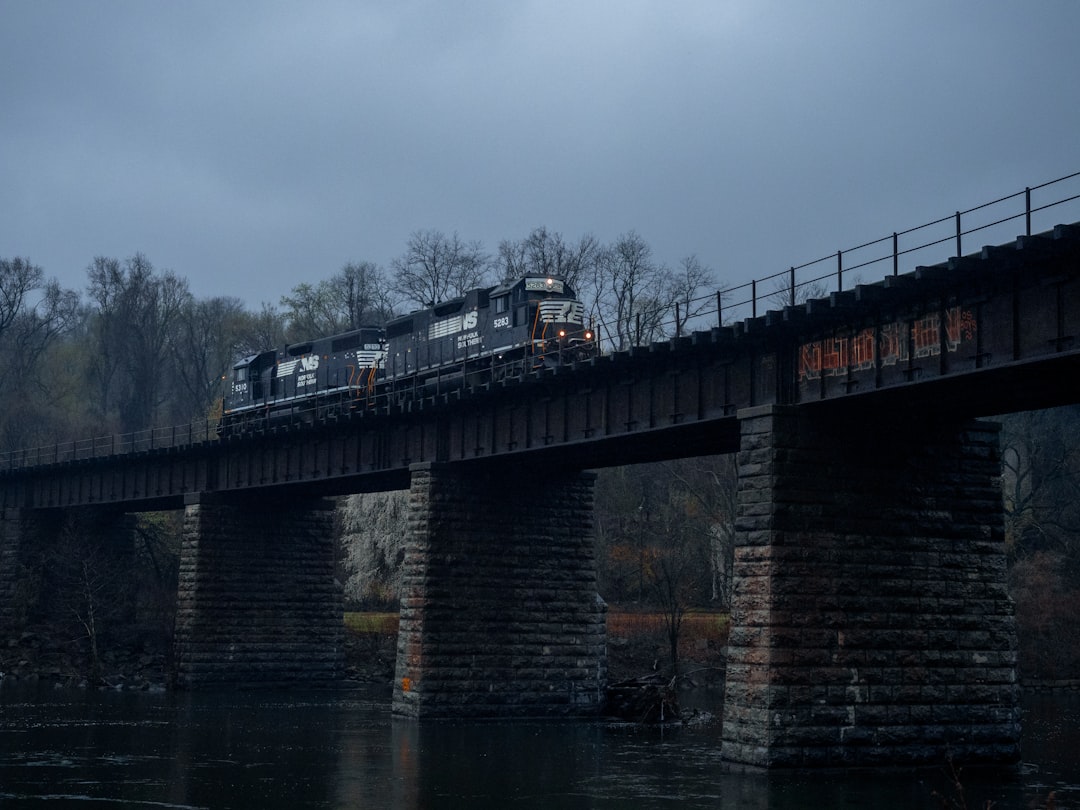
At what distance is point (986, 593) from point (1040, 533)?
38.9 metres

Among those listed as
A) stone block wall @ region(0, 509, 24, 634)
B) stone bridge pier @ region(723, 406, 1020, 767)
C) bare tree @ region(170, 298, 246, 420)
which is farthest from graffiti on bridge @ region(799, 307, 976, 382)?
bare tree @ region(170, 298, 246, 420)

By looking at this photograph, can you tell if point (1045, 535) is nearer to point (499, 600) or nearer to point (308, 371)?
point (499, 600)

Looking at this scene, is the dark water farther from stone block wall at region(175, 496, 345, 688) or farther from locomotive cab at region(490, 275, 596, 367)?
locomotive cab at region(490, 275, 596, 367)

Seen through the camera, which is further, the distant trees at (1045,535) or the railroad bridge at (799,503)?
the distant trees at (1045,535)

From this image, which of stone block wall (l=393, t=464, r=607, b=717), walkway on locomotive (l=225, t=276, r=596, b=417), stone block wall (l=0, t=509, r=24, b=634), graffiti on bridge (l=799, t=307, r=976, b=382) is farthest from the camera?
stone block wall (l=0, t=509, r=24, b=634)

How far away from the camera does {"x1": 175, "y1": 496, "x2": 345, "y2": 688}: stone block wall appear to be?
162 feet

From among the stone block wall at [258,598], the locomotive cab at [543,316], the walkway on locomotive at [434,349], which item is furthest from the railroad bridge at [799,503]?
the stone block wall at [258,598]

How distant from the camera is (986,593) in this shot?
27844 millimetres

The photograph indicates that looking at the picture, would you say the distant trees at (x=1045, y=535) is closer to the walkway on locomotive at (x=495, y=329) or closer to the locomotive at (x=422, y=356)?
the walkway on locomotive at (x=495, y=329)

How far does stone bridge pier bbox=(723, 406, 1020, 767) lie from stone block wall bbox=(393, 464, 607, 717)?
39.6ft

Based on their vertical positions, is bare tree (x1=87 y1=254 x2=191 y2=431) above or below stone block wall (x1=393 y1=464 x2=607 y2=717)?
above

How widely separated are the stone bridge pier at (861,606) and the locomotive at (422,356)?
9237 millimetres

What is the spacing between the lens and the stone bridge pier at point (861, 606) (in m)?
25.6

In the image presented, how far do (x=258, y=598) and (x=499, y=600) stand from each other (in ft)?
52.1
